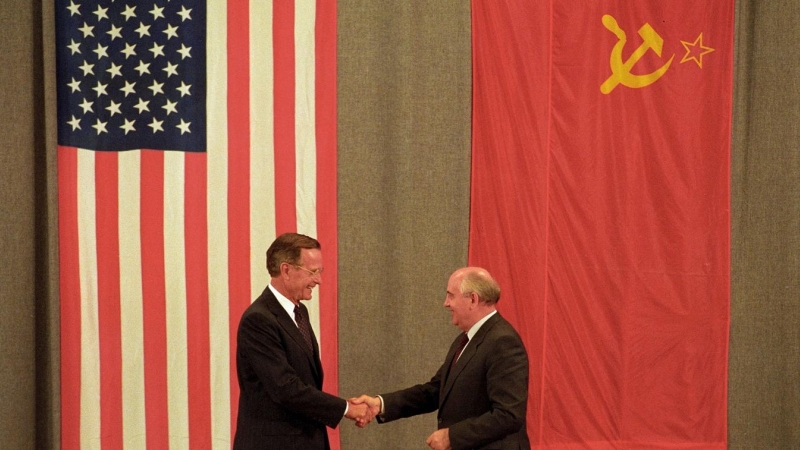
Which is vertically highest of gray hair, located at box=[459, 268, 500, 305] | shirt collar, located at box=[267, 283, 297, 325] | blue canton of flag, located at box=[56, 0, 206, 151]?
blue canton of flag, located at box=[56, 0, 206, 151]

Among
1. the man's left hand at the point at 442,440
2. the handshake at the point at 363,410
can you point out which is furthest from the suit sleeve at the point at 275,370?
the man's left hand at the point at 442,440

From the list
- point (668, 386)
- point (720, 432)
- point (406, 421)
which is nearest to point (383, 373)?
point (406, 421)

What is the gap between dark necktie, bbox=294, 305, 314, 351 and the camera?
3.59 m

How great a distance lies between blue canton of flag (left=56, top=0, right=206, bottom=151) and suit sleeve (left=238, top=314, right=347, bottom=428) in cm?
183

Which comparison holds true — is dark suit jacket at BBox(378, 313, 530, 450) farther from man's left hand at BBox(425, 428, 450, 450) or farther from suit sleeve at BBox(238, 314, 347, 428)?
suit sleeve at BBox(238, 314, 347, 428)

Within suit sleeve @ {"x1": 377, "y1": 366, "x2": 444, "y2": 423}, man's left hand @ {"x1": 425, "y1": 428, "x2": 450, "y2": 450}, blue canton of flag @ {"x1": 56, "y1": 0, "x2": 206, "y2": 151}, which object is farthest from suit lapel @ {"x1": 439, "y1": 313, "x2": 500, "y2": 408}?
blue canton of flag @ {"x1": 56, "y1": 0, "x2": 206, "y2": 151}

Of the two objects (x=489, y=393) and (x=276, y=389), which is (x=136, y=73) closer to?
(x=276, y=389)

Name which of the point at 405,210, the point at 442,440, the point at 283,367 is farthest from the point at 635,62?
the point at 283,367

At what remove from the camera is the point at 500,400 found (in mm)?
3219

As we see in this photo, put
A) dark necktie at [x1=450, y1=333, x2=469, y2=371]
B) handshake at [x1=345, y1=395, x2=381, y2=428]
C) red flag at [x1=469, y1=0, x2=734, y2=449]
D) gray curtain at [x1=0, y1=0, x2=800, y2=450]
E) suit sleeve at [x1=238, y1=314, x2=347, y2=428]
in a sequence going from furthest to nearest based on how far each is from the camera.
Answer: red flag at [x1=469, y1=0, x2=734, y2=449], gray curtain at [x1=0, y1=0, x2=800, y2=450], handshake at [x1=345, y1=395, x2=381, y2=428], dark necktie at [x1=450, y1=333, x2=469, y2=371], suit sleeve at [x1=238, y1=314, x2=347, y2=428]

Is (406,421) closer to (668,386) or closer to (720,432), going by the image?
(668,386)

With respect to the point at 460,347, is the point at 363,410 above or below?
below

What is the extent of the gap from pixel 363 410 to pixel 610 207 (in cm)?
216

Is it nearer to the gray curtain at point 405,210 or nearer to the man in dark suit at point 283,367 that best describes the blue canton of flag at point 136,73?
the gray curtain at point 405,210
